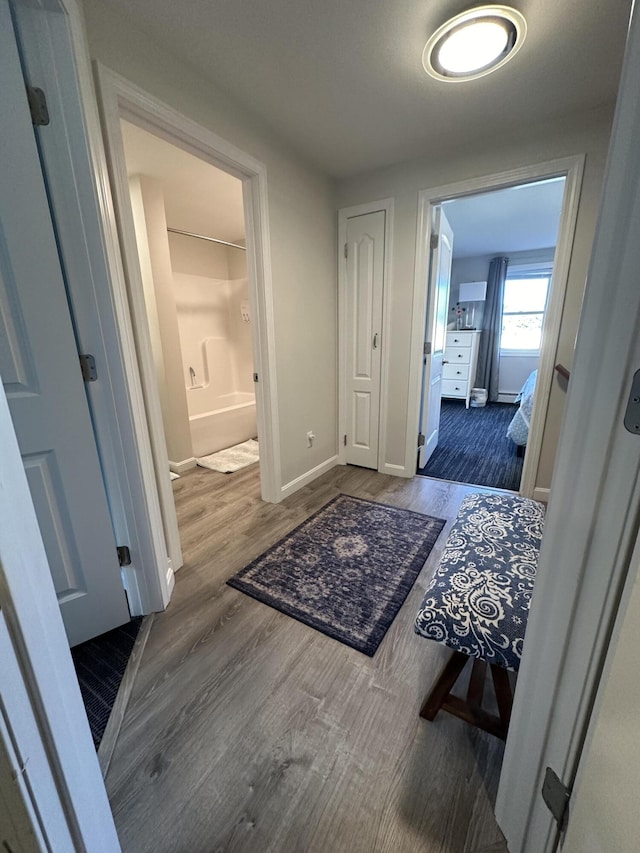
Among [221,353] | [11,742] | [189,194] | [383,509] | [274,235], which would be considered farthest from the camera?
[221,353]

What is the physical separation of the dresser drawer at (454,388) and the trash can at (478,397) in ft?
0.63

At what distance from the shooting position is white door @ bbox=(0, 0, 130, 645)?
0.99 metres

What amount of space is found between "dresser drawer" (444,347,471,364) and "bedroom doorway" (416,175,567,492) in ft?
0.05

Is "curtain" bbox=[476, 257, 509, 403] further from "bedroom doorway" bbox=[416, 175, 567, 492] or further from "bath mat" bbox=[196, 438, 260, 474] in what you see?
"bath mat" bbox=[196, 438, 260, 474]

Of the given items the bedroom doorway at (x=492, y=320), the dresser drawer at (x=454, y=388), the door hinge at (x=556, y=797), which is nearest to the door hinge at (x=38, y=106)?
the door hinge at (x=556, y=797)

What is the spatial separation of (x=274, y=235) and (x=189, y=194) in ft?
4.01

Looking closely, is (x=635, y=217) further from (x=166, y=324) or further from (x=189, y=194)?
(x=189, y=194)

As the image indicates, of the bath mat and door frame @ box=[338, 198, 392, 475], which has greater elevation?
door frame @ box=[338, 198, 392, 475]

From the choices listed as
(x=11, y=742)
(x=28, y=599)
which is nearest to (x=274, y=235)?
(x=28, y=599)

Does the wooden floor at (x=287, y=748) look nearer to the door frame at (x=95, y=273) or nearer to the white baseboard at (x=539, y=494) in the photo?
the door frame at (x=95, y=273)

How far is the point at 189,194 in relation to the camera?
2.75m

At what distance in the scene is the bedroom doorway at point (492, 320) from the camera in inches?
140

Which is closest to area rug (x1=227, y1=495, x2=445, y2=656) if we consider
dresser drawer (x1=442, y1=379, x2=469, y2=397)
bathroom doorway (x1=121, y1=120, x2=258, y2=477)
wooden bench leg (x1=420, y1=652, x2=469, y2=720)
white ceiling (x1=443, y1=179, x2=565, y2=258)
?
wooden bench leg (x1=420, y1=652, x2=469, y2=720)

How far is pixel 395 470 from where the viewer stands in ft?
9.49
